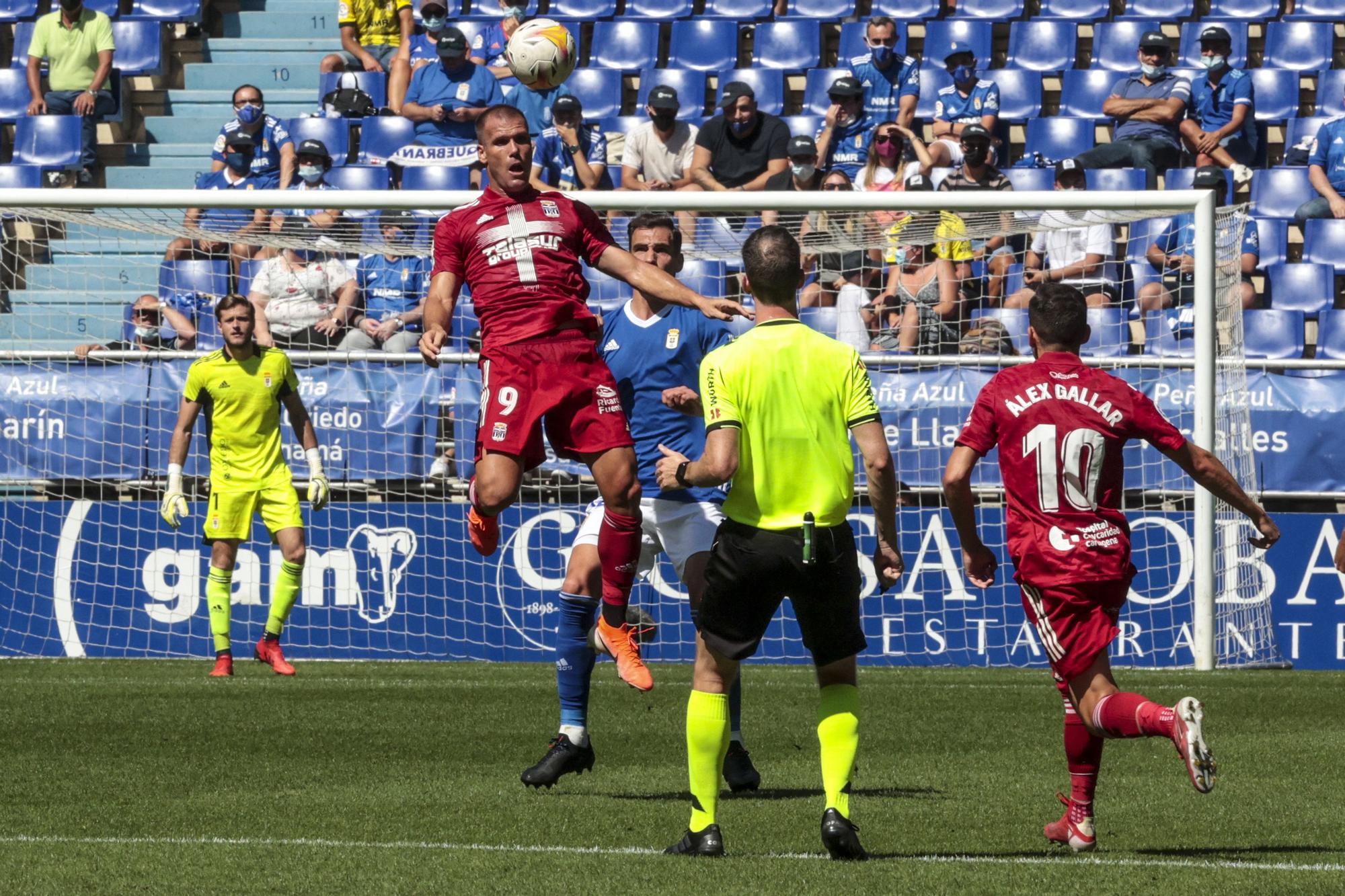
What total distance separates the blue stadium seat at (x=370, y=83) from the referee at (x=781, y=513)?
14.3m

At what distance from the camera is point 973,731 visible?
8.88 metres

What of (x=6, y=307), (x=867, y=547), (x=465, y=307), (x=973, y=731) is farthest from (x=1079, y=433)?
(x=6, y=307)

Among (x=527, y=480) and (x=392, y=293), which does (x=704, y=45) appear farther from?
(x=527, y=480)

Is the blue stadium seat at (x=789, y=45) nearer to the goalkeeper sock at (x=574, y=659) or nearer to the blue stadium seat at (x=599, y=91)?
the blue stadium seat at (x=599, y=91)

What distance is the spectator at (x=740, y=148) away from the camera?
53.3ft

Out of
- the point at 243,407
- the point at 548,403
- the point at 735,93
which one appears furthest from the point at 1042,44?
the point at 548,403

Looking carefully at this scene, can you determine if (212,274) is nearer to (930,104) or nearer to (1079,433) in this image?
(930,104)

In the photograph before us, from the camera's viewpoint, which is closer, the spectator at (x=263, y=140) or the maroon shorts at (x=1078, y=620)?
the maroon shorts at (x=1078, y=620)

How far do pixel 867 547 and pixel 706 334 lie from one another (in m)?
5.46

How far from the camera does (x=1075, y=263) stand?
1369 centimetres

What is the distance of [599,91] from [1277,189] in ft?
22.1

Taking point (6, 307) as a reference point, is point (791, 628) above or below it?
below

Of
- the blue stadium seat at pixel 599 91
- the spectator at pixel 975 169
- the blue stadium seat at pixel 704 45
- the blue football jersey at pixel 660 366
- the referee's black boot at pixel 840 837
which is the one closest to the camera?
the referee's black boot at pixel 840 837

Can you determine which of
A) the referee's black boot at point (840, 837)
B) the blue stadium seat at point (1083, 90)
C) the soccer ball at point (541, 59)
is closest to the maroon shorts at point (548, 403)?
the referee's black boot at point (840, 837)
